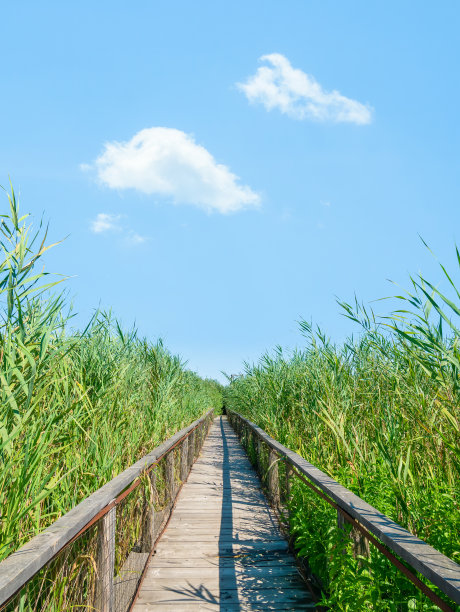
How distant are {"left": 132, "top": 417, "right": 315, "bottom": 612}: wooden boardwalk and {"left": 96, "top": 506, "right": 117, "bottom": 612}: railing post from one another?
0.68 metres

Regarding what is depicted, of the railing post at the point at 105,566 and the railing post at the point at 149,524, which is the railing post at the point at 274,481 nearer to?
the railing post at the point at 149,524

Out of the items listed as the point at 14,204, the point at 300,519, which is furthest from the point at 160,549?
the point at 14,204

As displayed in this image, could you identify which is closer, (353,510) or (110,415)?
(353,510)

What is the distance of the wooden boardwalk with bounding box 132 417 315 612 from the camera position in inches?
112

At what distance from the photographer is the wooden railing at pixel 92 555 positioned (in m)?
1.40

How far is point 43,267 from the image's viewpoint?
2.38 m

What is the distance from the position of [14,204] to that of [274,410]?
4940mm

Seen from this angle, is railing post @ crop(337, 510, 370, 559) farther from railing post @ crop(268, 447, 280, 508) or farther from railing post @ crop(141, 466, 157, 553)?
railing post @ crop(268, 447, 280, 508)

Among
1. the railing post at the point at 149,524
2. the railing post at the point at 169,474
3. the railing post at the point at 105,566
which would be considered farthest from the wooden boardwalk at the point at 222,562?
the railing post at the point at 105,566

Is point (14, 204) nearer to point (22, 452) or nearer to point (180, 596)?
point (22, 452)

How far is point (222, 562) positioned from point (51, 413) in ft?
7.05

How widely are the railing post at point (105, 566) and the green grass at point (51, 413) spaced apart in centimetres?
23

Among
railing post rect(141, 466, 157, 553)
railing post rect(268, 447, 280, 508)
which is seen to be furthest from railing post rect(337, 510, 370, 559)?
railing post rect(268, 447, 280, 508)

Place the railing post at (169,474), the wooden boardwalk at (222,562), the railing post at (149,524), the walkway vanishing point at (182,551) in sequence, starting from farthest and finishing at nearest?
the railing post at (169,474)
the railing post at (149,524)
the wooden boardwalk at (222,562)
the walkway vanishing point at (182,551)
